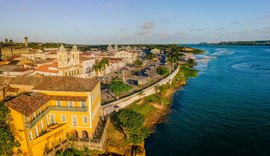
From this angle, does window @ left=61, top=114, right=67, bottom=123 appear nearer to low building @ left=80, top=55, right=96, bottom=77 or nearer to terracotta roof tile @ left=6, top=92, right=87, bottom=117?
terracotta roof tile @ left=6, top=92, right=87, bottom=117

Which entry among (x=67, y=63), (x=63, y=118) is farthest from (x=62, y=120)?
(x=67, y=63)

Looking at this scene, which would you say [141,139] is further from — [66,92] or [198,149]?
[66,92]

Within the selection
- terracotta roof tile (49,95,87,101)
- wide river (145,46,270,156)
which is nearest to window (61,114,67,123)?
terracotta roof tile (49,95,87,101)

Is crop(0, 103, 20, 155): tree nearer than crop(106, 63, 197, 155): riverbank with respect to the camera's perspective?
Yes

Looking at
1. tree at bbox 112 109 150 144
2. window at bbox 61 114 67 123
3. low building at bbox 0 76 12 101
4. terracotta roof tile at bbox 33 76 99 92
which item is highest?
terracotta roof tile at bbox 33 76 99 92

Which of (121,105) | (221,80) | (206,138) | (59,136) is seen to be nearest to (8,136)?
(59,136)

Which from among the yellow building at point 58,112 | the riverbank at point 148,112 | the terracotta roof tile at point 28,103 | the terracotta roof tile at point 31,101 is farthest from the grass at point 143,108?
the terracotta roof tile at point 28,103
